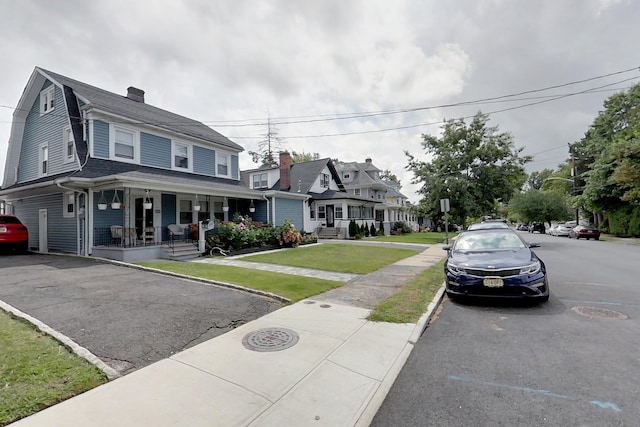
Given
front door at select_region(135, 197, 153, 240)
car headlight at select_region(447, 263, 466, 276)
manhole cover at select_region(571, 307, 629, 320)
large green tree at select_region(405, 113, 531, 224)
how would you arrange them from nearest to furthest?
1. manhole cover at select_region(571, 307, 629, 320)
2. car headlight at select_region(447, 263, 466, 276)
3. front door at select_region(135, 197, 153, 240)
4. large green tree at select_region(405, 113, 531, 224)

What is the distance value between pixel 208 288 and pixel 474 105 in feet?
48.5

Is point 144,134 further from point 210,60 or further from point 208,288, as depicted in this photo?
point 208,288

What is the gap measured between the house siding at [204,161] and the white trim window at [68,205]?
230 inches

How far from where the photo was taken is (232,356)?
362cm

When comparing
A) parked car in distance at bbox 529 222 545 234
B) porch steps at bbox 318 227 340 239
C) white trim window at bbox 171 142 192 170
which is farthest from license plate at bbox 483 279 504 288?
parked car in distance at bbox 529 222 545 234

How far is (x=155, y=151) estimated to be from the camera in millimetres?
15648

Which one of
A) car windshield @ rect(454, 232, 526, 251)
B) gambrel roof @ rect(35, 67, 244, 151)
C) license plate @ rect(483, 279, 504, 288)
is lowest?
license plate @ rect(483, 279, 504, 288)

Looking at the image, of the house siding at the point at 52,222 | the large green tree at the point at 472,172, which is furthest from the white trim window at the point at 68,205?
the large green tree at the point at 472,172

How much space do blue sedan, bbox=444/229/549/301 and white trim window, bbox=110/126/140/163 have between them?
14.8 metres

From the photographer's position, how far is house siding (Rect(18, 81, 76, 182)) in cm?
1431

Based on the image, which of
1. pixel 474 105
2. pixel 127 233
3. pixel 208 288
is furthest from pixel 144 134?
pixel 474 105

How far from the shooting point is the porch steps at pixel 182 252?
12194 mm

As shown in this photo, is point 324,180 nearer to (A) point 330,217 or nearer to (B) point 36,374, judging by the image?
(A) point 330,217

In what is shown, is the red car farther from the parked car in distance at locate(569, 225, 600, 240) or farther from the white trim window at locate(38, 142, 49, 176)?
the parked car in distance at locate(569, 225, 600, 240)
